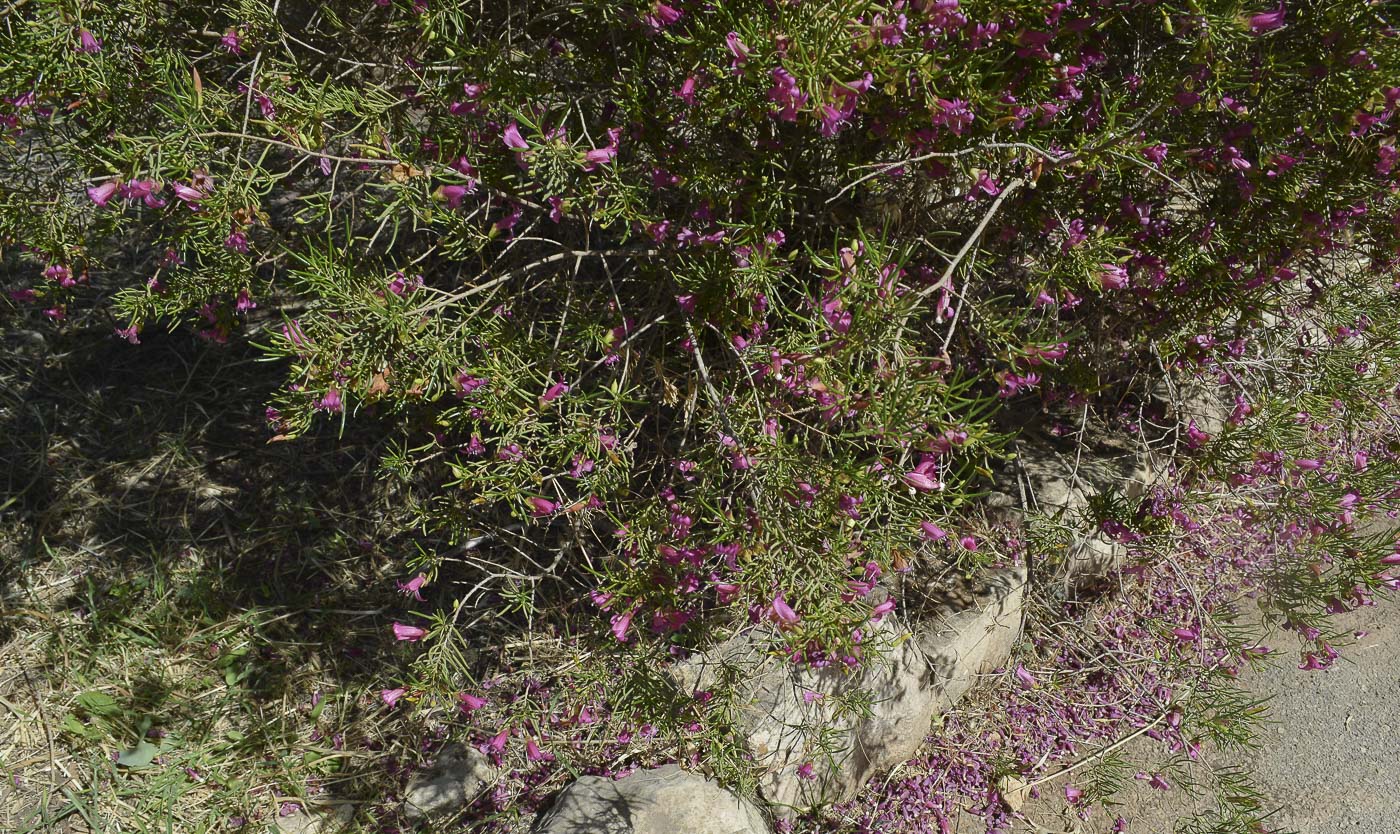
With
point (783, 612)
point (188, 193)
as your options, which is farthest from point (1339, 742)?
point (188, 193)

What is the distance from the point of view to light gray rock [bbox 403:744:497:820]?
9.23 ft

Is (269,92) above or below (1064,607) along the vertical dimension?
above

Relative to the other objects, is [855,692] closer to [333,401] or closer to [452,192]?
[333,401]

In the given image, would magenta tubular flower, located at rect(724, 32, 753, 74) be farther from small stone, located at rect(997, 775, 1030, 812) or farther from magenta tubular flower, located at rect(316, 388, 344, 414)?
small stone, located at rect(997, 775, 1030, 812)

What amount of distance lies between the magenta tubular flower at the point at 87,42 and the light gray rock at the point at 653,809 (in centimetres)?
225

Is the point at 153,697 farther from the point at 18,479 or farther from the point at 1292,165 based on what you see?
the point at 1292,165

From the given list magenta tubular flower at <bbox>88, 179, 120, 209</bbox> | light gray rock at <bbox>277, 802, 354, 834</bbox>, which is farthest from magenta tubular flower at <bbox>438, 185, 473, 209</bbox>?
light gray rock at <bbox>277, 802, 354, 834</bbox>

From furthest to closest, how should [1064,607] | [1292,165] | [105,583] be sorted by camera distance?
1. [1064,607]
2. [105,583]
3. [1292,165]

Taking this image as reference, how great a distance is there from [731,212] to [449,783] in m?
1.96

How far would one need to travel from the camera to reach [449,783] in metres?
2.85

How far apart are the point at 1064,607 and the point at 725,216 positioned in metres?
2.09

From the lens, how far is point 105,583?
318 cm

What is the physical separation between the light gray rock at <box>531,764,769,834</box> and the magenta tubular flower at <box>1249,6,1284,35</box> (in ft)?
7.64

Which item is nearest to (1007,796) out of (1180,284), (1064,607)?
(1064,607)
